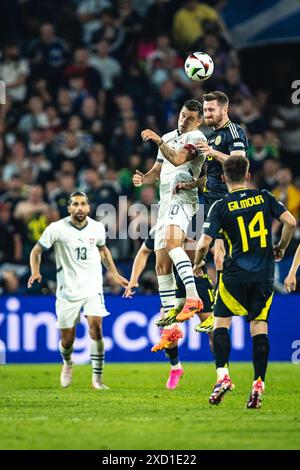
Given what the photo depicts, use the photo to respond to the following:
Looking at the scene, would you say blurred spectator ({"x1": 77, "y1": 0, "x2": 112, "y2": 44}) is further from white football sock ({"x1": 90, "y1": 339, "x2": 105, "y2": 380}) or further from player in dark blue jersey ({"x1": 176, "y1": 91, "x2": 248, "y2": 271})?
player in dark blue jersey ({"x1": 176, "y1": 91, "x2": 248, "y2": 271})

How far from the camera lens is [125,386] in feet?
41.2

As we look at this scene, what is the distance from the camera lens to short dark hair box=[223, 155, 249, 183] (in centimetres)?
923

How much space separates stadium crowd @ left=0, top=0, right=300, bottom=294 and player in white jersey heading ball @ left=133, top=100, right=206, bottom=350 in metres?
5.13

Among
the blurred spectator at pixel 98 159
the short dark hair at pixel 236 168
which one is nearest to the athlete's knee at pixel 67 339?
the short dark hair at pixel 236 168

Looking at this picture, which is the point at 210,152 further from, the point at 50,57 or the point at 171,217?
the point at 50,57

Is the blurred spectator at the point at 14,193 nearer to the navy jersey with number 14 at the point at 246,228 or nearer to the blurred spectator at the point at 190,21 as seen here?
the blurred spectator at the point at 190,21

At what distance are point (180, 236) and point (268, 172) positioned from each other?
6692mm

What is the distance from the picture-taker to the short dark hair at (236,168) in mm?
9234

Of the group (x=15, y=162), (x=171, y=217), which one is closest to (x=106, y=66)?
(x=15, y=162)

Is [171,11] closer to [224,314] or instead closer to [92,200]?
[92,200]

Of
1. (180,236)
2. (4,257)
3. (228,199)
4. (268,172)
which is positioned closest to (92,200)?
(4,257)

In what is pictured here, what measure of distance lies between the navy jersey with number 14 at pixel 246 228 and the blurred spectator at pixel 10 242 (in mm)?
8376

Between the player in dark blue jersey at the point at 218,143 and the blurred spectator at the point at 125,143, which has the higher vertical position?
the blurred spectator at the point at 125,143

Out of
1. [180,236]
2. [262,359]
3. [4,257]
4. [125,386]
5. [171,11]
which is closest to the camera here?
[262,359]
